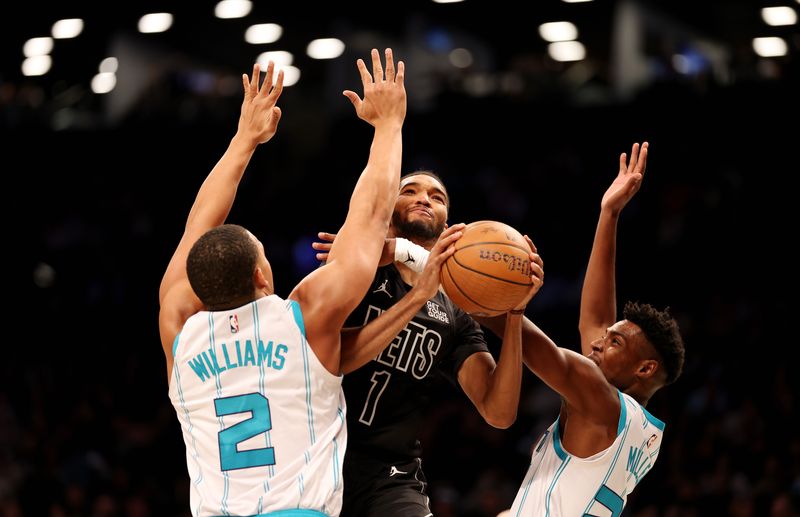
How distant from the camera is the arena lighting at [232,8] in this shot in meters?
18.4

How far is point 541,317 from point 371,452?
7.81 m

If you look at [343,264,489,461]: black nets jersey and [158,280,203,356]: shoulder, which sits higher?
[158,280,203,356]: shoulder

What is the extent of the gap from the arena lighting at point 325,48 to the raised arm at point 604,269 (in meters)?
14.8

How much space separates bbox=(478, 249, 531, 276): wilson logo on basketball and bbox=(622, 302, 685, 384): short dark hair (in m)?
0.96

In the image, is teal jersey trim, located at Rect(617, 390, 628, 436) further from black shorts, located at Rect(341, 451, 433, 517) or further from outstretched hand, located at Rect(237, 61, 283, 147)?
outstretched hand, located at Rect(237, 61, 283, 147)

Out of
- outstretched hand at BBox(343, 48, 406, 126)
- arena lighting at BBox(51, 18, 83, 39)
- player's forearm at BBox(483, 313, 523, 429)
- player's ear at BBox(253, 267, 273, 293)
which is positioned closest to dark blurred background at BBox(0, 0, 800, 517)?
arena lighting at BBox(51, 18, 83, 39)

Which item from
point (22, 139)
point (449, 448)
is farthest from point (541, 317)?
point (22, 139)

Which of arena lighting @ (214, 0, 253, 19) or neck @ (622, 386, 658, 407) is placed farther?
arena lighting @ (214, 0, 253, 19)

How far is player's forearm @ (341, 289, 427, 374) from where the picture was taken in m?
3.82

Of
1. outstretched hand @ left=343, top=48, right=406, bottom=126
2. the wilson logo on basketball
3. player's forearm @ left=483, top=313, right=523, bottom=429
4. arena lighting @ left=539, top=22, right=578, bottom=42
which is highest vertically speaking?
arena lighting @ left=539, top=22, right=578, bottom=42

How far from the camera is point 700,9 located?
20.0 metres

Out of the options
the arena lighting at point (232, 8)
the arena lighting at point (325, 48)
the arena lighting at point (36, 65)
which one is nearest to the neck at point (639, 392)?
the arena lighting at point (232, 8)

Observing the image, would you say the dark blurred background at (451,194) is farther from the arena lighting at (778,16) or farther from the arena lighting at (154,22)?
the arena lighting at (154,22)

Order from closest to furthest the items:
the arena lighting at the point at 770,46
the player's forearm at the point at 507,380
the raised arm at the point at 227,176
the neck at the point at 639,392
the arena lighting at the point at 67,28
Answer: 1. the raised arm at the point at 227,176
2. the player's forearm at the point at 507,380
3. the neck at the point at 639,392
4. the arena lighting at the point at 67,28
5. the arena lighting at the point at 770,46
